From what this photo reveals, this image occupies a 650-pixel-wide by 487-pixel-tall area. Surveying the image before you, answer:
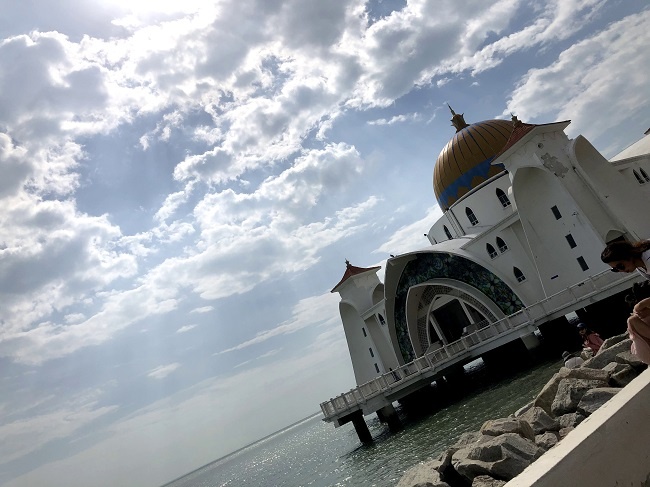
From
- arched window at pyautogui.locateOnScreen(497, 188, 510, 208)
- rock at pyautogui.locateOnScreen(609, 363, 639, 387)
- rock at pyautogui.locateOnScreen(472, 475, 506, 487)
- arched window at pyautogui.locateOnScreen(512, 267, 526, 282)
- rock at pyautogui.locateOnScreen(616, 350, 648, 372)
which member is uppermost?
arched window at pyautogui.locateOnScreen(497, 188, 510, 208)

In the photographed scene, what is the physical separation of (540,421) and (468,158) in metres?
22.2

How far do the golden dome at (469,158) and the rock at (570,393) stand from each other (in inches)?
810

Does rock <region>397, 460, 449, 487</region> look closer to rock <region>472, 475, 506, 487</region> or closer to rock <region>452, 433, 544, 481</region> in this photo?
rock <region>452, 433, 544, 481</region>

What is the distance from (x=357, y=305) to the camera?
34062mm

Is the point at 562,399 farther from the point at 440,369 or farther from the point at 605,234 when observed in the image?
the point at 440,369

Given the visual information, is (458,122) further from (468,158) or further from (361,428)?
(361,428)

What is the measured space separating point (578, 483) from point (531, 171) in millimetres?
21417

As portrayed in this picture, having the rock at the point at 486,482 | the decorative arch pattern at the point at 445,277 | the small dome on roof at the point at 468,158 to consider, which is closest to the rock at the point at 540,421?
the rock at the point at 486,482

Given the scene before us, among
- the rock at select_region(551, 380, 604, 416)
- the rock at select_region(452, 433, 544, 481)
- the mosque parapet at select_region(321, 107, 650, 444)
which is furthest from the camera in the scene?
the mosque parapet at select_region(321, 107, 650, 444)

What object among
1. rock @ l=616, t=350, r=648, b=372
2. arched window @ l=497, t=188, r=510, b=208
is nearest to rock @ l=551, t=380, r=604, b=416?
rock @ l=616, t=350, r=648, b=372

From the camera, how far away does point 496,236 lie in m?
25.1

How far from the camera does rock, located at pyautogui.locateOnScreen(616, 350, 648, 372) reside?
8.76 meters

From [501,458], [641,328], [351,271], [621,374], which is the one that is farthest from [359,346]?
[641,328]

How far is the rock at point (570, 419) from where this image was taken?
895 centimetres
